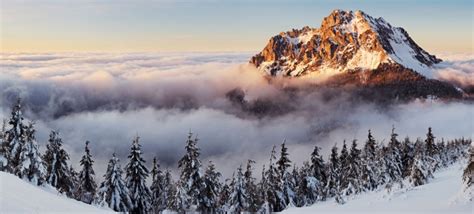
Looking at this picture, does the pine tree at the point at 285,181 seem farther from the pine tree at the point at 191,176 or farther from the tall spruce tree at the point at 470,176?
the tall spruce tree at the point at 470,176

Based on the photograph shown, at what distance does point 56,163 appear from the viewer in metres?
47.6

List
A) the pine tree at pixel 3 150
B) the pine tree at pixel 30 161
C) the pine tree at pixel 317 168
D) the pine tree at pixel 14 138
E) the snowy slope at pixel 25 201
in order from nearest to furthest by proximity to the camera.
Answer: the snowy slope at pixel 25 201
the pine tree at pixel 3 150
the pine tree at pixel 30 161
the pine tree at pixel 14 138
the pine tree at pixel 317 168

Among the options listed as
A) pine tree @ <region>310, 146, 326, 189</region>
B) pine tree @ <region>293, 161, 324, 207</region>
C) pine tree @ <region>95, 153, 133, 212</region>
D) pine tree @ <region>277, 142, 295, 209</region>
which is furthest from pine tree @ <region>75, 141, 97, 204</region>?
pine tree @ <region>310, 146, 326, 189</region>

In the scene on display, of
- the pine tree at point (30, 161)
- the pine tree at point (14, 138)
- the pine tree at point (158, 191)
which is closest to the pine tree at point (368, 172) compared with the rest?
the pine tree at point (158, 191)

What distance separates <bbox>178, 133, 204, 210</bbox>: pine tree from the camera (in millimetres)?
45531

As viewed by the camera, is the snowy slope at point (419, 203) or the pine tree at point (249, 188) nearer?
the snowy slope at point (419, 203)

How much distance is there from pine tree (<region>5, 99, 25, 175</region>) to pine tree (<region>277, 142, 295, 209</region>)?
26970 millimetres

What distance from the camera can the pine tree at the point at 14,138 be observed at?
4122 cm

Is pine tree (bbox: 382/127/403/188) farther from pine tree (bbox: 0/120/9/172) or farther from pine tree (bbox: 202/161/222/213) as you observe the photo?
pine tree (bbox: 0/120/9/172)

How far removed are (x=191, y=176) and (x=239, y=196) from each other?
6.82 meters

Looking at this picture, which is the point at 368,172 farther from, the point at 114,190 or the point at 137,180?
the point at 114,190

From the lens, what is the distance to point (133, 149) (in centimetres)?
4547

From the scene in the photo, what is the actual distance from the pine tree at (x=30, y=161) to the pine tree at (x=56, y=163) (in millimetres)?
5199

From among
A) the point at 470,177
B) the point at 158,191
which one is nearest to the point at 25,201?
the point at 470,177
